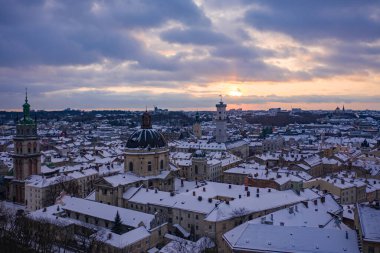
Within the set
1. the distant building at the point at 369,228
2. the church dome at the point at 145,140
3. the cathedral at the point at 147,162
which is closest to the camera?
the distant building at the point at 369,228

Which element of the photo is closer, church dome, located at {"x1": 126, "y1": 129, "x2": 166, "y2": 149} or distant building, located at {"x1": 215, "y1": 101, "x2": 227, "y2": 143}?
church dome, located at {"x1": 126, "y1": 129, "x2": 166, "y2": 149}

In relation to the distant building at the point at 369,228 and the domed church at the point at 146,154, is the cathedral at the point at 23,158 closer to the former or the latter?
the domed church at the point at 146,154

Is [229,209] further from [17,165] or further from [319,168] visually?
[319,168]

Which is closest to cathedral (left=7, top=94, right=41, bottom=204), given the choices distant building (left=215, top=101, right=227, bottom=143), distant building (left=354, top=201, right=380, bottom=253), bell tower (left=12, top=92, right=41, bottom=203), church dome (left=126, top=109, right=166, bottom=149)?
bell tower (left=12, top=92, right=41, bottom=203)

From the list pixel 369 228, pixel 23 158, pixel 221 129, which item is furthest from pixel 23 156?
pixel 221 129

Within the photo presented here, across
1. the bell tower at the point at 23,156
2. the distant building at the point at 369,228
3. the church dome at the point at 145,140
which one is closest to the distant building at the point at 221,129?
the church dome at the point at 145,140

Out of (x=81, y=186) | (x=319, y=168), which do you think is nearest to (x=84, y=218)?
(x=81, y=186)

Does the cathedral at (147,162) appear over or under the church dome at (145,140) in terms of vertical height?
under

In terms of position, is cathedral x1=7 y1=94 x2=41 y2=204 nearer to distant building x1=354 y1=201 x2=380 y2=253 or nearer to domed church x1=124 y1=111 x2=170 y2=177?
domed church x1=124 y1=111 x2=170 y2=177
